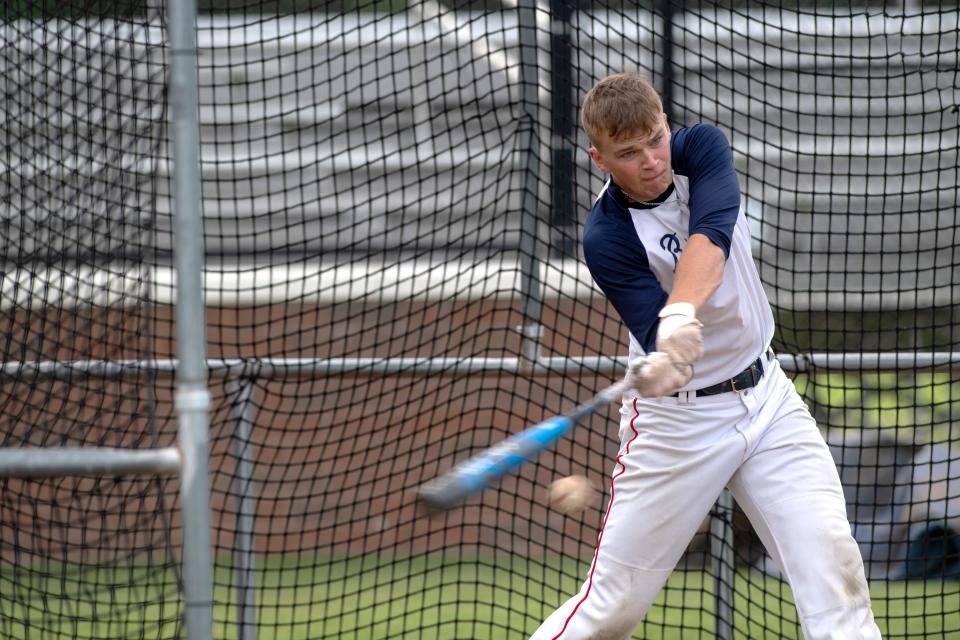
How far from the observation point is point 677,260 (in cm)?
341

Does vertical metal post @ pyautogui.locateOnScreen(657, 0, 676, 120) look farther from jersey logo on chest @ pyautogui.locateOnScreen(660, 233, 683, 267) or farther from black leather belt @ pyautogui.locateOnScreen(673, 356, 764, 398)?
black leather belt @ pyautogui.locateOnScreen(673, 356, 764, 398)

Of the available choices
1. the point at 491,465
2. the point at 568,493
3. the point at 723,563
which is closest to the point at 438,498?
the point at 491,465

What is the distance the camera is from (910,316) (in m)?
8.14

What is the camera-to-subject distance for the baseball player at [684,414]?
3238 mm

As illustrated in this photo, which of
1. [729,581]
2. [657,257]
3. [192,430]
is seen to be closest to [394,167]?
[729,581]

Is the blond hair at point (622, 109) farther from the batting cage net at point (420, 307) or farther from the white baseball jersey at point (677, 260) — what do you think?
the batting cage net at point (420, 307)

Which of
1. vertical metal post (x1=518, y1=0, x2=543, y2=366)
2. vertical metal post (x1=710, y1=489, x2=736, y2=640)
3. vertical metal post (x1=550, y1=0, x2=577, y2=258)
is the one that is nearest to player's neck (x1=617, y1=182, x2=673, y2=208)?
vertical metal post (x1=518, y1=0, x2=543, y2=366)

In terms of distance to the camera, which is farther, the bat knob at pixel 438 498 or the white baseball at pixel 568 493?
the white baseball at pixel 568 493

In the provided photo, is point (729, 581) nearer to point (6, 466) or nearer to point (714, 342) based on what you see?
point (714, 342)

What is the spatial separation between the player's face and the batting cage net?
136cm

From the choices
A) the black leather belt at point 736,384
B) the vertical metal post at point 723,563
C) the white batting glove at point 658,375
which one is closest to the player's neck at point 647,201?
the black leather belt at point 736,384

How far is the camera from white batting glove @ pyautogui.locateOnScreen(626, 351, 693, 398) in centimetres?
286

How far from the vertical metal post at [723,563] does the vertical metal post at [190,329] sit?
285 centimetres

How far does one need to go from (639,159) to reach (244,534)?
2.51m
